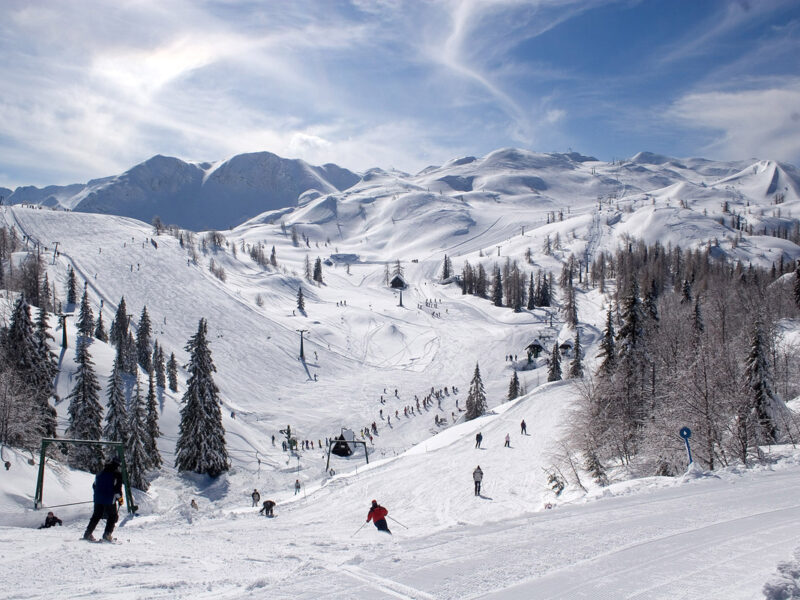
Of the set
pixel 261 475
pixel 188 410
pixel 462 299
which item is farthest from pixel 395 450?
pixel 462 299

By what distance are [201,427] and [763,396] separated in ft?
117

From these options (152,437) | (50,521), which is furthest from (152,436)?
(50,521)

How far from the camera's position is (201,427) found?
37844 millimetres

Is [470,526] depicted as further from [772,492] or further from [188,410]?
[188,410]

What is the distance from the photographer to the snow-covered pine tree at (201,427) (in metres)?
37.7

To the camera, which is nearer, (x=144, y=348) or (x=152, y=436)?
(x=152, y=436)

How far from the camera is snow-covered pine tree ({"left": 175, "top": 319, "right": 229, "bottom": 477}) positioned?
3769 centimetres

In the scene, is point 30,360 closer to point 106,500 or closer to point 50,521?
point 50,521

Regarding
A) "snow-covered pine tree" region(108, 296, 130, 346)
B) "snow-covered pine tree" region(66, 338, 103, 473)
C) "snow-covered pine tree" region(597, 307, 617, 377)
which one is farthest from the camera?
"snow-covered pine tree" region(108, 296, 130, 346)

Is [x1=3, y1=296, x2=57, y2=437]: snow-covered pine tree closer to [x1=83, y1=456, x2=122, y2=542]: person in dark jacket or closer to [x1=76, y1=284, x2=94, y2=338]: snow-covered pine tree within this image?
[x1=83, y1=456, x2=122, y2=542]: person in dark jacket

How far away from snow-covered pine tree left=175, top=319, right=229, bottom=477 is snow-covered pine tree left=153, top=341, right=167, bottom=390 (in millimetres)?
15741

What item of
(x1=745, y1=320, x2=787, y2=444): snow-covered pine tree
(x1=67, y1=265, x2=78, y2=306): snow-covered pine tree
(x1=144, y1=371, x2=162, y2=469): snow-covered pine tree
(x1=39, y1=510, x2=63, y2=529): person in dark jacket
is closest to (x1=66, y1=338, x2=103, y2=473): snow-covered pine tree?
(x1=144, y1=371, x2=162, y2=469): snow-covered pine tree

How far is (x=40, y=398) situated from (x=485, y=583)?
37704 mm

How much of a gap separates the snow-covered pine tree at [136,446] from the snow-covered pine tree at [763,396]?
3367cm
